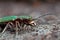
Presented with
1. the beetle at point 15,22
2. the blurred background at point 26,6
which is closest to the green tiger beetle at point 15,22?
the beetle at point 15,22

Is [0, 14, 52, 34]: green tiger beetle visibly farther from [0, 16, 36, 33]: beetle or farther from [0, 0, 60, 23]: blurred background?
[0, 0, 60, 23]: blurred background

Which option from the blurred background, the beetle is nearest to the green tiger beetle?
the beetle

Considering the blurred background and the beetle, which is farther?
the blurred background

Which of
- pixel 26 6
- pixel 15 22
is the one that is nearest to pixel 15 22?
pixel 15 22

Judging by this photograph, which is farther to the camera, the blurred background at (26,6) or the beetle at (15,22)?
the blurred background at (26,6)

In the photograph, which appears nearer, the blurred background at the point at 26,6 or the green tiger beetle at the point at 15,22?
the green tiger beetle at the point at 15,22

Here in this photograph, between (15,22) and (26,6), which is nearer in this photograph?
(15,22)

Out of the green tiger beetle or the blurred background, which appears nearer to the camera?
the green tiger beetle

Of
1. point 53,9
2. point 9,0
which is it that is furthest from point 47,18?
point 9,0

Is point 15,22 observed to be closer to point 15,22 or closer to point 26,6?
point 15,22

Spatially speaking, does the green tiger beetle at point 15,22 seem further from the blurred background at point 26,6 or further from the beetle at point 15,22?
the blurred background at point 26,6

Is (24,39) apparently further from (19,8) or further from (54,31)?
(19,8)

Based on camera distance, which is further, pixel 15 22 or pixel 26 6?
pixel 26 6
